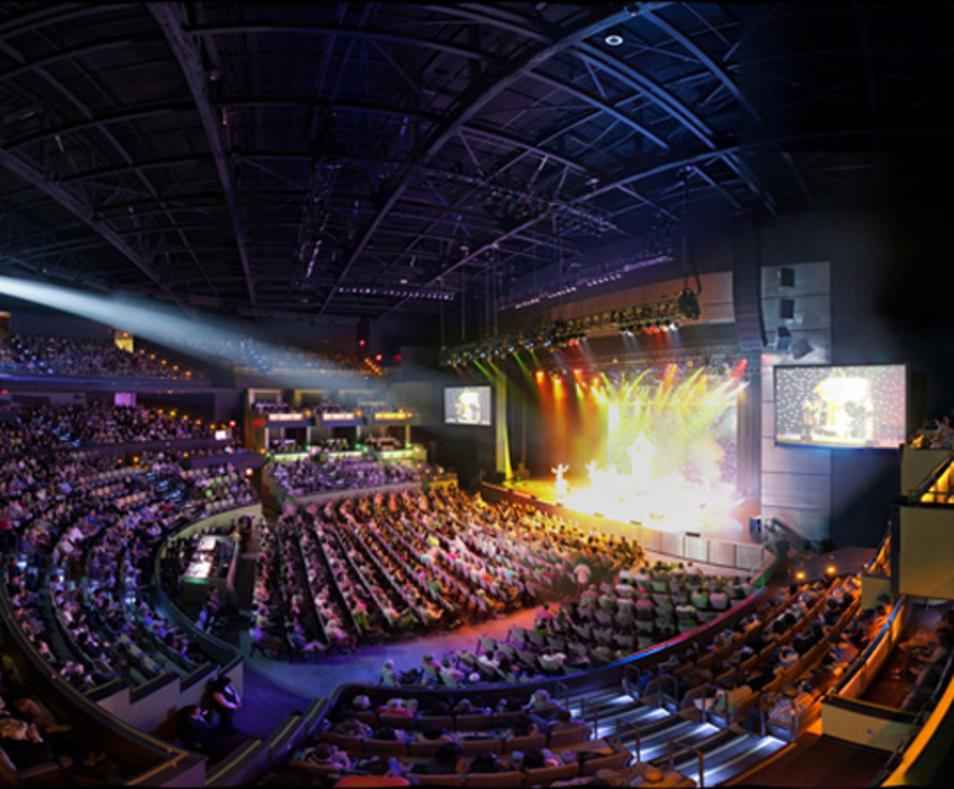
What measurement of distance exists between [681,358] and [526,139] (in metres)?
10.2

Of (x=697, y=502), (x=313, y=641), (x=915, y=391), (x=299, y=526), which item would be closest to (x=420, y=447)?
(x=299, y=526)

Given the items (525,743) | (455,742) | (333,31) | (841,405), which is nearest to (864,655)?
(525,743)

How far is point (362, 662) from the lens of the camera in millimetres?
10508

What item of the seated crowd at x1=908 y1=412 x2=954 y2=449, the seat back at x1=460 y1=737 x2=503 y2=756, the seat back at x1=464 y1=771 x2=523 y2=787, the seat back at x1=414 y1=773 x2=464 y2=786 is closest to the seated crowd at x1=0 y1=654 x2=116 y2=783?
the seat back at x1=414 y1=773 x2=464 y2=786

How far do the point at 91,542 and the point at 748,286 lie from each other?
57.0ft

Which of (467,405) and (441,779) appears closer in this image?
(441,779)

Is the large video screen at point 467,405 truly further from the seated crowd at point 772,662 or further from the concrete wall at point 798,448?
the seated crowd at point 772,662

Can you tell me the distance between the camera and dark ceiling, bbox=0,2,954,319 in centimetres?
746

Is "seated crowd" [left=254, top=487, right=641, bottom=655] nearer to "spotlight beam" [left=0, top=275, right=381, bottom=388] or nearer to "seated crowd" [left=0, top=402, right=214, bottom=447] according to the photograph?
"seated crowd" [left=0, top=402, right=214, bottom=447]

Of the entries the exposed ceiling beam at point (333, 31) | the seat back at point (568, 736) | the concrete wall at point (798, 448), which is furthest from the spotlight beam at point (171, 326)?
the seat back at point (568, 736)

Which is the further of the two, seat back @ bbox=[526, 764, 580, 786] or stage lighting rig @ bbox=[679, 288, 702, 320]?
stage lighting rig @ bbox=[679, 288, 702, 320]

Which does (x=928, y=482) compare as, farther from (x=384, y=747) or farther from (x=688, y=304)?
(x=384, y=747)

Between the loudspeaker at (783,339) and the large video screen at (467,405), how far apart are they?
14.4 meters

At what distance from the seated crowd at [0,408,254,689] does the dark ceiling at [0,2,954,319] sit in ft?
21.7
